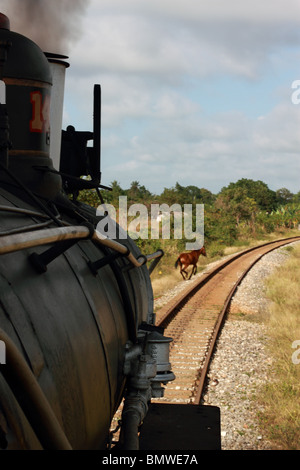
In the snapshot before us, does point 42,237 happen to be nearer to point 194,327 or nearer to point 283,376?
point 283,376

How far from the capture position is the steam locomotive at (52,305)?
194 centimetres

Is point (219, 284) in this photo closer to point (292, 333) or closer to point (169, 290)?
point (169, 290)

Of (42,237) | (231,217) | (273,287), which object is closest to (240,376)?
(42,237)

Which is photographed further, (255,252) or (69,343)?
(255,252)

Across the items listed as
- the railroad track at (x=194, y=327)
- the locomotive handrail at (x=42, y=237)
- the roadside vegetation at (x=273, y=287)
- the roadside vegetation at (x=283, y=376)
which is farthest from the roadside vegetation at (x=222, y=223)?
the locomotive handrail at (x=42, y=237)

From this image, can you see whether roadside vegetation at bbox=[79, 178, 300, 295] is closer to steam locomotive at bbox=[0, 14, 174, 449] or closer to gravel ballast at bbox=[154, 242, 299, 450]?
gravel ballast at bbox=[154, 242, 299, 450]

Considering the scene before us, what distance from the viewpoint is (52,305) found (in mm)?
2672

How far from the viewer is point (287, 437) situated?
796cm

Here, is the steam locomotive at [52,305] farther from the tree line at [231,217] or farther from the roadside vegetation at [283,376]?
the tree line at [231,217]

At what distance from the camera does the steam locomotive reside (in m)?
1.94

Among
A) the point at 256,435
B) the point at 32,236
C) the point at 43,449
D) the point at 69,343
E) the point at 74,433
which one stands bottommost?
the point at 256,435
